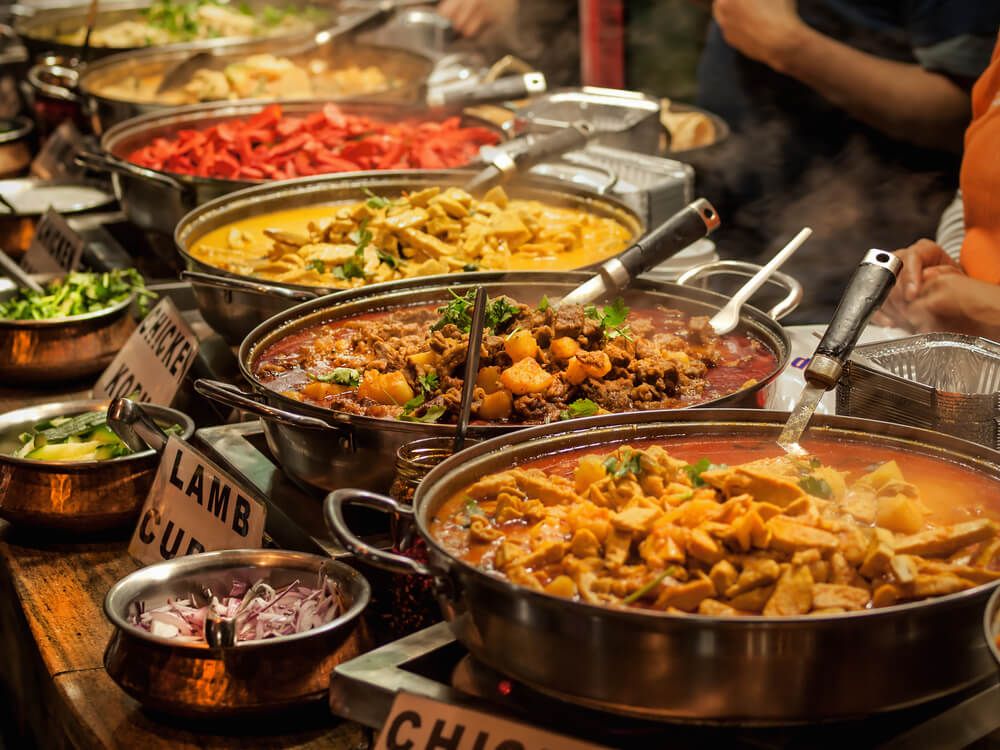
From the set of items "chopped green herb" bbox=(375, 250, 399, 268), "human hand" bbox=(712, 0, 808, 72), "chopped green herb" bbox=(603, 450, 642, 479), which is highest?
"human hand" bbox=(712, 0, 808, 72)

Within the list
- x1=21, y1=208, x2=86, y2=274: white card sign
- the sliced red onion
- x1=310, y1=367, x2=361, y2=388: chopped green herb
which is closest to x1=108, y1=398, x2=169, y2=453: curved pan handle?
x1=310, y1=367, x2=361, y2=388: chopped green herb

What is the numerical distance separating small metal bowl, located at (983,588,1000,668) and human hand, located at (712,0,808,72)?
338 cm

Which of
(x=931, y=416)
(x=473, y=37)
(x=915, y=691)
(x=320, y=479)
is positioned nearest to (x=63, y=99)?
(x=473, y=37)

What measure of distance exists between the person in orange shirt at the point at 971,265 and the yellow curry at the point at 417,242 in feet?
2.50

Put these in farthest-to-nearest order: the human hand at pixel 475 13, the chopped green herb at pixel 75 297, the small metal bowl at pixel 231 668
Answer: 1. the human hand at pixel 475 13
2. the chopped green herb at pixel 75 297
3. the small metal bowl at pixel 231 668

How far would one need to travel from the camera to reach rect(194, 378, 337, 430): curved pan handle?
200 cm

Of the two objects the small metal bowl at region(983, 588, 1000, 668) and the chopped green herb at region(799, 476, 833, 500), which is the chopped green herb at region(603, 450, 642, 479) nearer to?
the chopped green herb at region(799, 476, 833, 500)

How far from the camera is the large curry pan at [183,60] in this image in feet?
15.6

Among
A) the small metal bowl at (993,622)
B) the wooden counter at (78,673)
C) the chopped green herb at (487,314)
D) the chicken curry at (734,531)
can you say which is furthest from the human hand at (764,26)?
the small metal bowl at (993,622)

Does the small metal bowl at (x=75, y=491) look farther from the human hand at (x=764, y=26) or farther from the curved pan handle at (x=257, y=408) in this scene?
the human hand at (x=764, y=26)

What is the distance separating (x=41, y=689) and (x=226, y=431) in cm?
69

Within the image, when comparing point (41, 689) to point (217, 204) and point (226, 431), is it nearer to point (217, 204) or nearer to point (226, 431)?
point (226, 431)

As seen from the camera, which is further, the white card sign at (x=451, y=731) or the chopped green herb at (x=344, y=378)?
the chopped green herb at (x=344, y=378)

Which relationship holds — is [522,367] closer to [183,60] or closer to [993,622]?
[993,622]
